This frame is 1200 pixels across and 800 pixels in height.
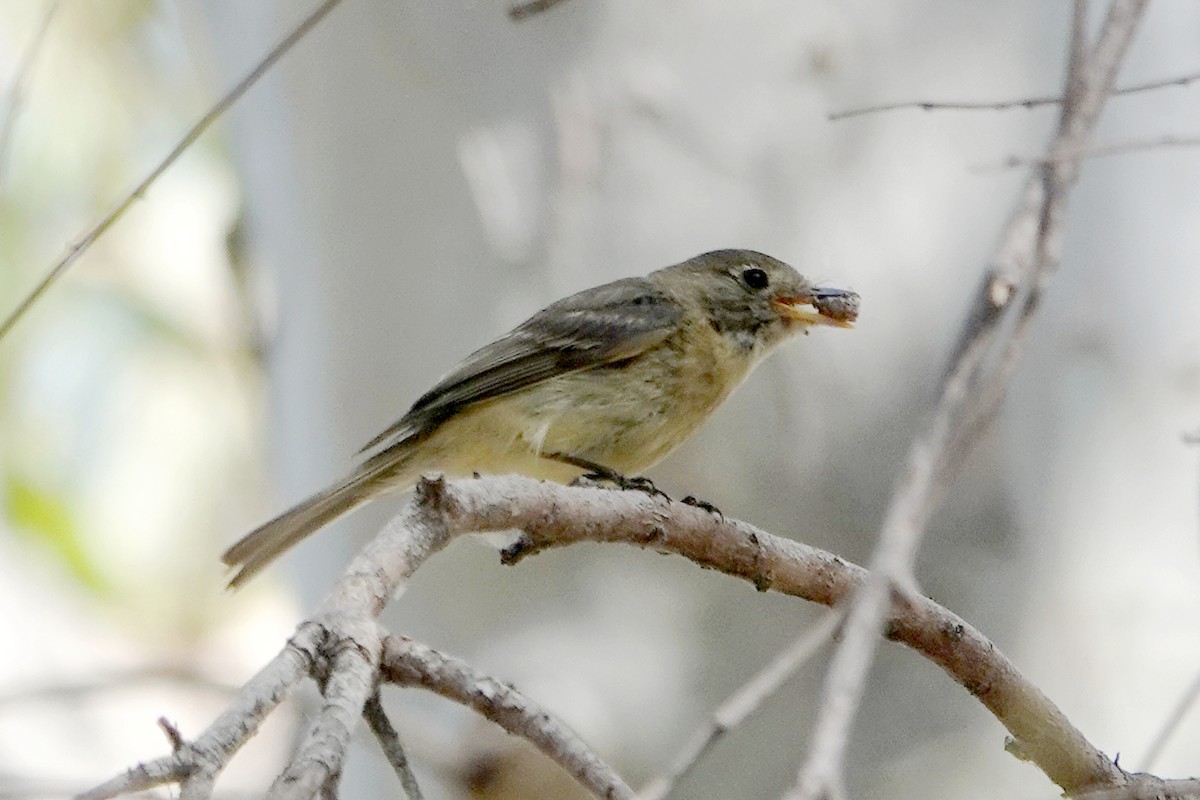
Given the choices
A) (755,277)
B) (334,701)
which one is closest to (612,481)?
(755,277)

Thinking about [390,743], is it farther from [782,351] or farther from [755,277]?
[782,351]

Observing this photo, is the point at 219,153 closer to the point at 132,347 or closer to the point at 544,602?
the point at 132,347

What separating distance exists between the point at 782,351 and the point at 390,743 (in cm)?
353

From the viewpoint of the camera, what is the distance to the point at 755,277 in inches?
202

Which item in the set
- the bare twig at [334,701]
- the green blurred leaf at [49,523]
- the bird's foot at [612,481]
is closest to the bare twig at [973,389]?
the bare twig at [334,701]

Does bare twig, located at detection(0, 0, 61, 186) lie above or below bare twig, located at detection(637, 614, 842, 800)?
above

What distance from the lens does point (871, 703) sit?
4.91m

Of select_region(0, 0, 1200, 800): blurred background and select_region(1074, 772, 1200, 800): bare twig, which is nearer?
select_region(1074, 772, 1200, 800): bare twig

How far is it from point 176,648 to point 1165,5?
7.77 m

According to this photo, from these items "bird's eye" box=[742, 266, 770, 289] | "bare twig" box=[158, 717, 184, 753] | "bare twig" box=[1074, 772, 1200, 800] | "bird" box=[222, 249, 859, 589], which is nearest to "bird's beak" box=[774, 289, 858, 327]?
"bird" box=[222, 249, 859, 589]

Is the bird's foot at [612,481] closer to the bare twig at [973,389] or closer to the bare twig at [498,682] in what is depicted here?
the bare twig at [498,682]

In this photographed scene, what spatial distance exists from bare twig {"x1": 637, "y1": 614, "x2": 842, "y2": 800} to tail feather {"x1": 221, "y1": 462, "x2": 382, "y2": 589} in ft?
7.08

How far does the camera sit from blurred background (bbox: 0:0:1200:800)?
4922 millimetres

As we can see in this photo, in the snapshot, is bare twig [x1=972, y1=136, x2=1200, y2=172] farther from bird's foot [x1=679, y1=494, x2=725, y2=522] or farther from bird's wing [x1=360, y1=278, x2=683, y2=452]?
bird's wing [x1=360, y1=278, x2=683, y2=452]
